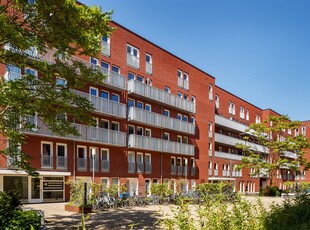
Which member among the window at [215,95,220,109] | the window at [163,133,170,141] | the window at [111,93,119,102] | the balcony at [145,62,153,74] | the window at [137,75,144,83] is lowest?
the window at [163,133,170,141]

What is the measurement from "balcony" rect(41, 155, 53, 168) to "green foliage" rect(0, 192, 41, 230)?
42.1 feet

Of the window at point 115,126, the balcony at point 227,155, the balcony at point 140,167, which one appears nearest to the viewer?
the window at point 115,126

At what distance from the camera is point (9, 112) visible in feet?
38.2

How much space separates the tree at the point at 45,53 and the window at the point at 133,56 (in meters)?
17.7

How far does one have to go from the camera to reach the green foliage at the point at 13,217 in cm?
959

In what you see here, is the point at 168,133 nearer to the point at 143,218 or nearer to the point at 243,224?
the point at 143,218

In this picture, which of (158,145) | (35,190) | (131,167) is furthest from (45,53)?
(158,145)

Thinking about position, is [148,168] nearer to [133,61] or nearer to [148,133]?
[148,133]

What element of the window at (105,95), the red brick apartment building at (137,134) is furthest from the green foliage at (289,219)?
the window at (105,95)

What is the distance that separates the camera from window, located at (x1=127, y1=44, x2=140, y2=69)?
30500mm

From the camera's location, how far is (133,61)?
30984 millimetres

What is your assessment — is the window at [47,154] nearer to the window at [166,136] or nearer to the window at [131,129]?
the window at [131,129]

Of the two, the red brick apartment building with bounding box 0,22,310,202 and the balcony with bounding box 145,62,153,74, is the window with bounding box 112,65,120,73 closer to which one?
the red brick apartment building with bounding box 0,22,310,202

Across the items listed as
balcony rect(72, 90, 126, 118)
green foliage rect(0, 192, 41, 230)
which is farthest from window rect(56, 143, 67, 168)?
green foliage rect(0, 192, 41, 230)
